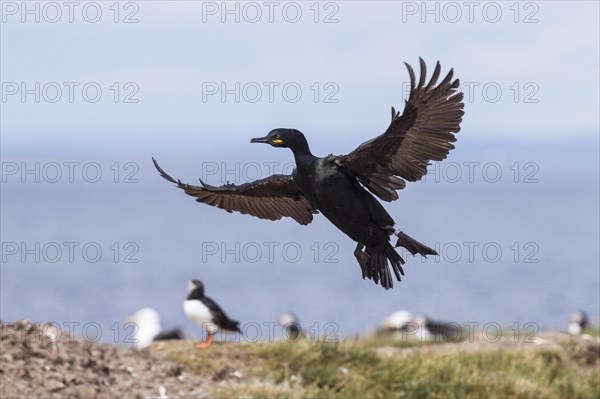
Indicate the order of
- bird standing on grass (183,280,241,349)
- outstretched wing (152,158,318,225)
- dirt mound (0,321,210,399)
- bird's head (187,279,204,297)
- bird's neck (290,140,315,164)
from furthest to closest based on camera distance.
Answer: bird's head (187,279,204,297)
bird standing on grass (183,280,241,349)
dirt mound (0,321,210,399)
outstretched wing (152,158,318,225)
bird's neck (290,140,315,164)

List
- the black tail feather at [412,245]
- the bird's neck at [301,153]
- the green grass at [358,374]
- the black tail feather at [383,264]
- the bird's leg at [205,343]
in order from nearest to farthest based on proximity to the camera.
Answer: the black tail feather at [412,245] < the black tail feather at [383,264] < the bird's neck at [301,153] < the green grass at [358,374] < the bird's leg at [205,343]

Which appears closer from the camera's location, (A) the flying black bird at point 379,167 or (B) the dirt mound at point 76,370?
(A) the flying black bird at point 379,167

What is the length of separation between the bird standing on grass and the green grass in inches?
46.2

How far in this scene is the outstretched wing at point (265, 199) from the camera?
5.57 m

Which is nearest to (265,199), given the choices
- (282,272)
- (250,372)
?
(250,372)

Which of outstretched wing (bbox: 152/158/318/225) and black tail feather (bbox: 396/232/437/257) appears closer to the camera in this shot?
black tail feather (bbox: 396/232/437/257)

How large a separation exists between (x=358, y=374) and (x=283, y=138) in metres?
6.91

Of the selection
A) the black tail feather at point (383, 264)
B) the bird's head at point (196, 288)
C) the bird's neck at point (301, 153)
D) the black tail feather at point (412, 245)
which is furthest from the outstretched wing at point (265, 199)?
the bird's head at point (196, 288)

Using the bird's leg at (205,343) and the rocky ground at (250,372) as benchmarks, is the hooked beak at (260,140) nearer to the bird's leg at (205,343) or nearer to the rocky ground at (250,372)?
the rocky ground at (250,372)

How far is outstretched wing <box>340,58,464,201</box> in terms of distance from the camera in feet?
16.1

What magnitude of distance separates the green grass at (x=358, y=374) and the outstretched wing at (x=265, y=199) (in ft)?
16.0

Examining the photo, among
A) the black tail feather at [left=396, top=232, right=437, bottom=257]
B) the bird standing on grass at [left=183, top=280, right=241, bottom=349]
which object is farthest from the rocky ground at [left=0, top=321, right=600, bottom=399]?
the black tail feather at [left=396, top=232, right=437, bottom=257]

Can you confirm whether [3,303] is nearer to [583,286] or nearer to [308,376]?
[583,286]

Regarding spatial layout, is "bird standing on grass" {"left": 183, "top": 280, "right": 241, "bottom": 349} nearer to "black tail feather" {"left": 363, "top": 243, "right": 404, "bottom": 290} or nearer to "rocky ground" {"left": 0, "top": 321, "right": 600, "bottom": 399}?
"rocky ground" {"left": 0, "top": 321, "right": 600, "bottom": 399}
